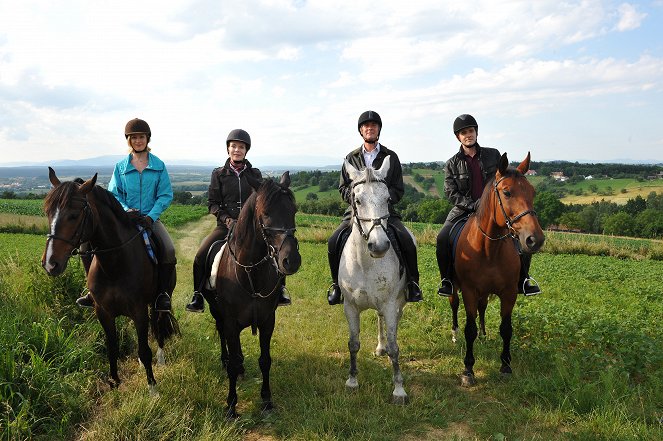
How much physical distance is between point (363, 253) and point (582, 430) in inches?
115

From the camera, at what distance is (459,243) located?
589cm

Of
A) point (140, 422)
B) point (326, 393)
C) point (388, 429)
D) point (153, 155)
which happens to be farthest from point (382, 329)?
point (153, 155)

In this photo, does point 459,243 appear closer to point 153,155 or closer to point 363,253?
point 363,253

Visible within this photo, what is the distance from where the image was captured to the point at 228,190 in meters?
5.59

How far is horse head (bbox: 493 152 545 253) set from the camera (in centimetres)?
450

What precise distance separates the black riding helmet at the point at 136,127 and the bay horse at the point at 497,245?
15.3 ft

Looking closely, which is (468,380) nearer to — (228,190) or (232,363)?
(232,363)

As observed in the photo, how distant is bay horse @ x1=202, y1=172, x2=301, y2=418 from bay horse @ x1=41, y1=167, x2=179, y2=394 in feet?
2.91

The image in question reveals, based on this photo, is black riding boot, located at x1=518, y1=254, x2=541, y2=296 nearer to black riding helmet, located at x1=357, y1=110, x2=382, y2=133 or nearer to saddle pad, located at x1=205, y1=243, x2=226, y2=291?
black riding helmet, located at x1=357, y1=110, x2=382, y2=133

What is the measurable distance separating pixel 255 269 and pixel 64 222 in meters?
1.95

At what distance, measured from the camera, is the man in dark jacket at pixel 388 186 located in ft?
18.0

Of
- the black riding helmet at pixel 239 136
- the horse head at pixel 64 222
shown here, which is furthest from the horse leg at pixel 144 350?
the black riding helmet at pixel 239 136

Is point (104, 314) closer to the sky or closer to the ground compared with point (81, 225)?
closer to the ground

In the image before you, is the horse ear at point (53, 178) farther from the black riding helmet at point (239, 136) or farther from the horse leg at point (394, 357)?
the horse leg at point (394, 357)
